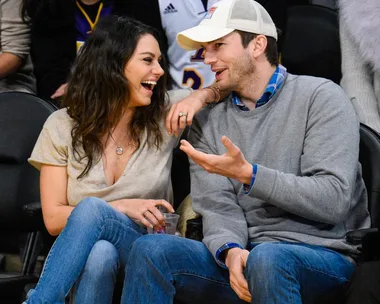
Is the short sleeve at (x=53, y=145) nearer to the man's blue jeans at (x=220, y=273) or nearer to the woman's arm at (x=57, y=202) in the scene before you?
the woman's arm at (x=57, y=202)

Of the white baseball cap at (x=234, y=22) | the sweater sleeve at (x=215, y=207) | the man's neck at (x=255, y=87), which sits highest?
the white baseball cap at (x=234, y=22)

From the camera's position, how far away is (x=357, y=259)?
9.55 ft

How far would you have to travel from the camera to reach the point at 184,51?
3975 mm

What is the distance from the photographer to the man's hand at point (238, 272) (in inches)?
107

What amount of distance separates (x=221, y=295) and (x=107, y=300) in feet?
1.29

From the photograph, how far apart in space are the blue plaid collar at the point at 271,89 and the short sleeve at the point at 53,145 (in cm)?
69

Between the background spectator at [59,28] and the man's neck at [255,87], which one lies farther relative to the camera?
the background spectator at [59,28]

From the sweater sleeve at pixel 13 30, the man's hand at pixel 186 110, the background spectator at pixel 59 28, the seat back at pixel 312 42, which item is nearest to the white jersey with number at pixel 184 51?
the background spectator at pixel 59 28

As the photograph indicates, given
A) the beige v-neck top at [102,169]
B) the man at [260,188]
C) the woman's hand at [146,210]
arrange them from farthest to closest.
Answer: the beige v-neck top at [102,169]
the woman's hand at [146,210]
the man at [260,188]

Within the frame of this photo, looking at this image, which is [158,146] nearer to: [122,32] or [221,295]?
[122,32]

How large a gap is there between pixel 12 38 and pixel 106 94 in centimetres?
112

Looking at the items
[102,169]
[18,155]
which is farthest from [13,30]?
[102,169]

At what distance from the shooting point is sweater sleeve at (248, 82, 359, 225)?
2.81 m

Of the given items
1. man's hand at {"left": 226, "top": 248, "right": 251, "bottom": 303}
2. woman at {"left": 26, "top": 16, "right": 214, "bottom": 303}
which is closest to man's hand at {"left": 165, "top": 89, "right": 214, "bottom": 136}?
woman at {"left": 26, "top": 16, "right": 214, "bottom": 303}
